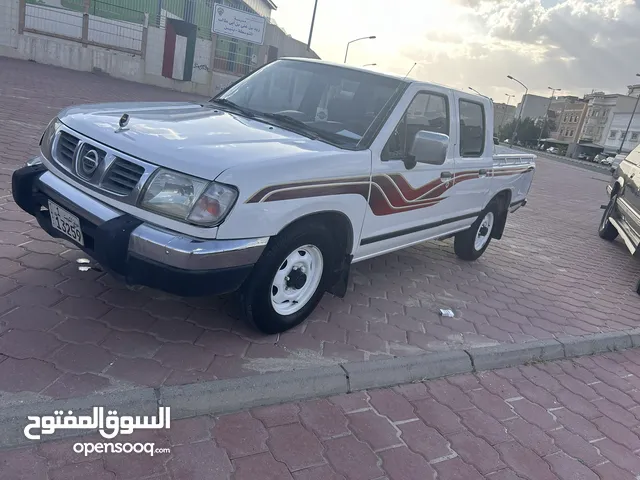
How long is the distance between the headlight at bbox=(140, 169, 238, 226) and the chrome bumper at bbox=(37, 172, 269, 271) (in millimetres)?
110

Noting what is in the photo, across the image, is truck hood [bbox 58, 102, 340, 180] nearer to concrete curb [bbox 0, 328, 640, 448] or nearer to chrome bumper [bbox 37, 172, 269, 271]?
chrome bumper [bbox 37, 172, 269, 271]

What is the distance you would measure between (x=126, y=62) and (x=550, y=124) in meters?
91.7

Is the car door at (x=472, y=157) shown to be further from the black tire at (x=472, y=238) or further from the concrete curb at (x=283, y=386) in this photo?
the concrete curb at (x=283, y=386)

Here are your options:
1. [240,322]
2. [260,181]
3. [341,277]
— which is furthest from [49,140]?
[341,277]

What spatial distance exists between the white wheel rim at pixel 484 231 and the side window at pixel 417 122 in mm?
1991

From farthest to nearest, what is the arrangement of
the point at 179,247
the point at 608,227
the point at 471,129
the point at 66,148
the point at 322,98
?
the point at 608,227 → the point at 471,129 → the point at 322,98 → the point at 66,148 → the point at 179,247

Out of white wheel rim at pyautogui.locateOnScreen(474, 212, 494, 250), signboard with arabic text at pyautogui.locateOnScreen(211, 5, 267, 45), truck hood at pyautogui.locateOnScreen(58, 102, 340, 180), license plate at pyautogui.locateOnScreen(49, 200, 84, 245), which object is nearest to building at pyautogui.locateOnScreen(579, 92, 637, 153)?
signboard with arabic text at pyautogui.locateOnScreen(211, 5, 267, 45)

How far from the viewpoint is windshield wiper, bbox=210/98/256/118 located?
400 centimetres

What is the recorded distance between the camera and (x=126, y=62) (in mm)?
24953

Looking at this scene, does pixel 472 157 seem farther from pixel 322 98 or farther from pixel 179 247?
pixel 179 247

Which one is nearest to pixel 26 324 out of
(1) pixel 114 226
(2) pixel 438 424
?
(1) pixel 114 226

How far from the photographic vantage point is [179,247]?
2.71 m

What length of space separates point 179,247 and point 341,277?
1443mm

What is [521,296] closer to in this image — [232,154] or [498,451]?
[498,451]
